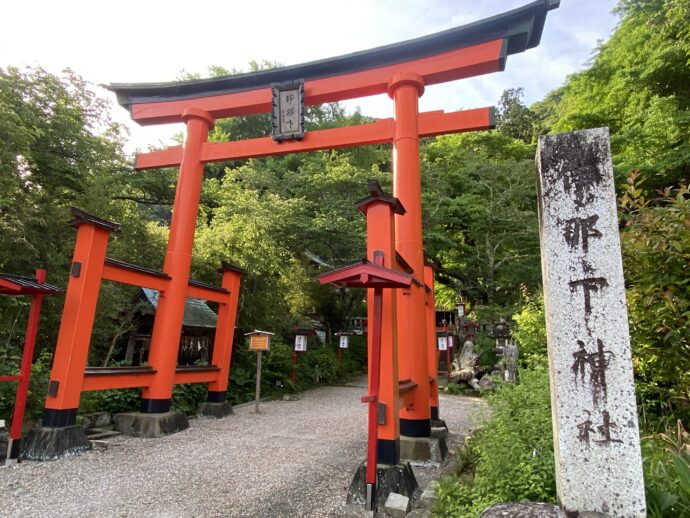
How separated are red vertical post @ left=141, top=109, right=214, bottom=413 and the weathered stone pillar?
5.63 metres

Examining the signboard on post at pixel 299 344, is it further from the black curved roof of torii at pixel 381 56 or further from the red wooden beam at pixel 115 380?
the black curved roof of torii at pixel 381 56

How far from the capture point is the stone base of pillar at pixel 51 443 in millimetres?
4734

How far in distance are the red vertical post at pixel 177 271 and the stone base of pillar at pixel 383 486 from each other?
12.9 feet

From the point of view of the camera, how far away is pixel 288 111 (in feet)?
22.8

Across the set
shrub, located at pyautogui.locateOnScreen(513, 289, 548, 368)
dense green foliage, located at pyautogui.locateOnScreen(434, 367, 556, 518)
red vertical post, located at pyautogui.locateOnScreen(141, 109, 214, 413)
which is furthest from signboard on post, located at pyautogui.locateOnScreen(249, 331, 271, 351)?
dense green foliage, located at pyautogui.locateOnScreen(434, 367, 556, 518)

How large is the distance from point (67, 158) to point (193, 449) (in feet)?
23.6

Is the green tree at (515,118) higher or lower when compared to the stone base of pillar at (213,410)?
higher

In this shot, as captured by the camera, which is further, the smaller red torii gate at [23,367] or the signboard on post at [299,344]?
the signboard on post at [299,344]

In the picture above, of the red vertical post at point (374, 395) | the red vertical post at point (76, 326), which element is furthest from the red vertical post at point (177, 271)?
the red vertical post at point (374, 395)

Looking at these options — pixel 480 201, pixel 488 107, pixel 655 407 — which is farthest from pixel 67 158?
pixel 480 201

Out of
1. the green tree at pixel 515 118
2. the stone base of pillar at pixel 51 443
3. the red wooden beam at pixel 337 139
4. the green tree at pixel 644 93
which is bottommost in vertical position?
the stone base of pillar at pixel 51 443

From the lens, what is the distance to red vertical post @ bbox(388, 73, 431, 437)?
5.05 metres

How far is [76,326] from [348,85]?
17.6ft

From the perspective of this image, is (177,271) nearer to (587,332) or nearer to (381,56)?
(381,56)
